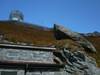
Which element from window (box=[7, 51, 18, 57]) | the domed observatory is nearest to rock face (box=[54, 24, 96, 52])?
window (box=[7, 51, 18, 57])

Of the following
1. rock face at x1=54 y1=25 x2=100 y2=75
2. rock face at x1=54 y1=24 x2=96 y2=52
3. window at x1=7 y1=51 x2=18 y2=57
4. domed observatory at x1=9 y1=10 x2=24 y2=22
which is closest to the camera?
window at x1=7 y1=51 x2=18 y2=57

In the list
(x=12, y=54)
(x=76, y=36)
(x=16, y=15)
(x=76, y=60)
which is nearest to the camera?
(x=12, y=54)

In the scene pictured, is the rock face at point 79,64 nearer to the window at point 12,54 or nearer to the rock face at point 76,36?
the rock face at point 76,36

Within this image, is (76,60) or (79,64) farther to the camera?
(76,60)

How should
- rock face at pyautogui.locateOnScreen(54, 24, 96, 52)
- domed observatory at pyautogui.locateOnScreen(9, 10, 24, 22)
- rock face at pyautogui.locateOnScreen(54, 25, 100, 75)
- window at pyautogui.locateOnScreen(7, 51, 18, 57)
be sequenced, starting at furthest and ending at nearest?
domed observatory at pyautogui.locateOnScreen(9, 10, 24, 22), rock face at pyautogui.locateOnScreen(54, 24, 96, 52), rock face at pyautogui.locateOnScreen(54, 25, 100, 75), window at pyautogui.locateOnScreen(7, 51, 18, 57)

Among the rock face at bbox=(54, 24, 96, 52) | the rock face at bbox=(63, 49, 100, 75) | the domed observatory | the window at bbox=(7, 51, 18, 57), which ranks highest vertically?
the domed observatory

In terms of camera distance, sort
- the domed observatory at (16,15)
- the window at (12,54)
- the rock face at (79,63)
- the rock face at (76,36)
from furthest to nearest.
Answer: the domed observatory at (16,15)
the rock face at (76,36)
the rock face at (79,63)
the window at (12,54)

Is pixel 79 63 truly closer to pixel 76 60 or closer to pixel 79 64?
pixel 79 64

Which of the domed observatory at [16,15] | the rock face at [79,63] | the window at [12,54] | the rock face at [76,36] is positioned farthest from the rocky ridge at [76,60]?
the domed observatory at [16,15]

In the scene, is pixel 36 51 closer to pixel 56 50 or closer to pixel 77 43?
pixel 56 50

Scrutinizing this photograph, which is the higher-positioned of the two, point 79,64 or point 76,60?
point 76,60

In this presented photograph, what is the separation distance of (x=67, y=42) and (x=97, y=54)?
5888 millimetres

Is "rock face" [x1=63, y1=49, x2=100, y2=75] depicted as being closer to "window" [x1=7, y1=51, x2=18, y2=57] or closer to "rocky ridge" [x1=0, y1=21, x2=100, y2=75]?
"rocky ridge" [x1=0, y1=21, x2=100, y2=75]

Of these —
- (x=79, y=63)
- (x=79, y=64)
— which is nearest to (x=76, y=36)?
(x=79, y=63)
